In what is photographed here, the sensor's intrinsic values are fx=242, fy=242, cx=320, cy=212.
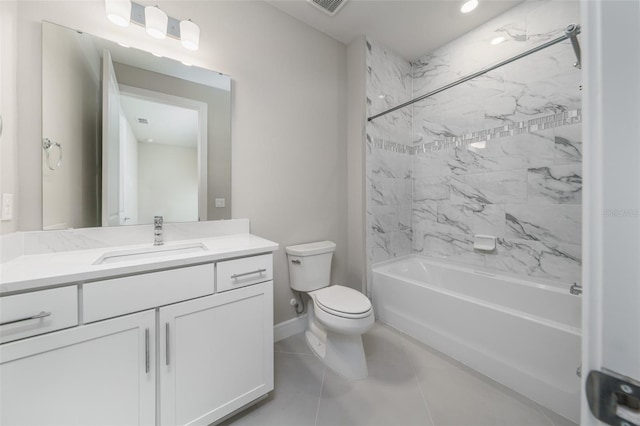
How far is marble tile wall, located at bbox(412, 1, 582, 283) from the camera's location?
5.71 feet

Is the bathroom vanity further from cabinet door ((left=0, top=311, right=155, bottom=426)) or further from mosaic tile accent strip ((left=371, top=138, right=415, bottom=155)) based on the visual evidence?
mosaic tile accent strip ((left=371, top=138, right=415, bottom=155))

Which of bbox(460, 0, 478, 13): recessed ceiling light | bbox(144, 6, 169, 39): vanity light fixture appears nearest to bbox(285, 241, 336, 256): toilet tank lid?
bbox(144, 6, 169, 39): vanity light fixture

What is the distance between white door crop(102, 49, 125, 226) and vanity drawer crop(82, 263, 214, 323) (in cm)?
59

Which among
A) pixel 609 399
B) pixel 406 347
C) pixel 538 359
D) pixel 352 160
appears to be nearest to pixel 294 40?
pixel 352 160

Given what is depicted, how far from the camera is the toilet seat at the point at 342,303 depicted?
1.51 meters

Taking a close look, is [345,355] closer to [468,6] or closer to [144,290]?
[144,290]

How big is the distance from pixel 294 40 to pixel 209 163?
1279 millimetres

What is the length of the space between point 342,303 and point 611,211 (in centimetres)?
148

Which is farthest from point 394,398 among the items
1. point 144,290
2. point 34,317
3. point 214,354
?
point 34,317

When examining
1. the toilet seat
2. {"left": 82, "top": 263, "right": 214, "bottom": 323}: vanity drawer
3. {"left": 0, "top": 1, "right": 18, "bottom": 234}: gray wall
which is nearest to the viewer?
{"left": 82, "top": 263, "right": 214, "bottom": 323}: vanity drawer

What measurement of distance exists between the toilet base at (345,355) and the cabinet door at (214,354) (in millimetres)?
470

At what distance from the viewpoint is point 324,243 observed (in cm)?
209

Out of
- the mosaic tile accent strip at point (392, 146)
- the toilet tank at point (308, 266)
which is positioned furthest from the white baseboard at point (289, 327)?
the mosaic tile accent strip at point (392, 146)

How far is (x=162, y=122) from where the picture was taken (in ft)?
4.92
